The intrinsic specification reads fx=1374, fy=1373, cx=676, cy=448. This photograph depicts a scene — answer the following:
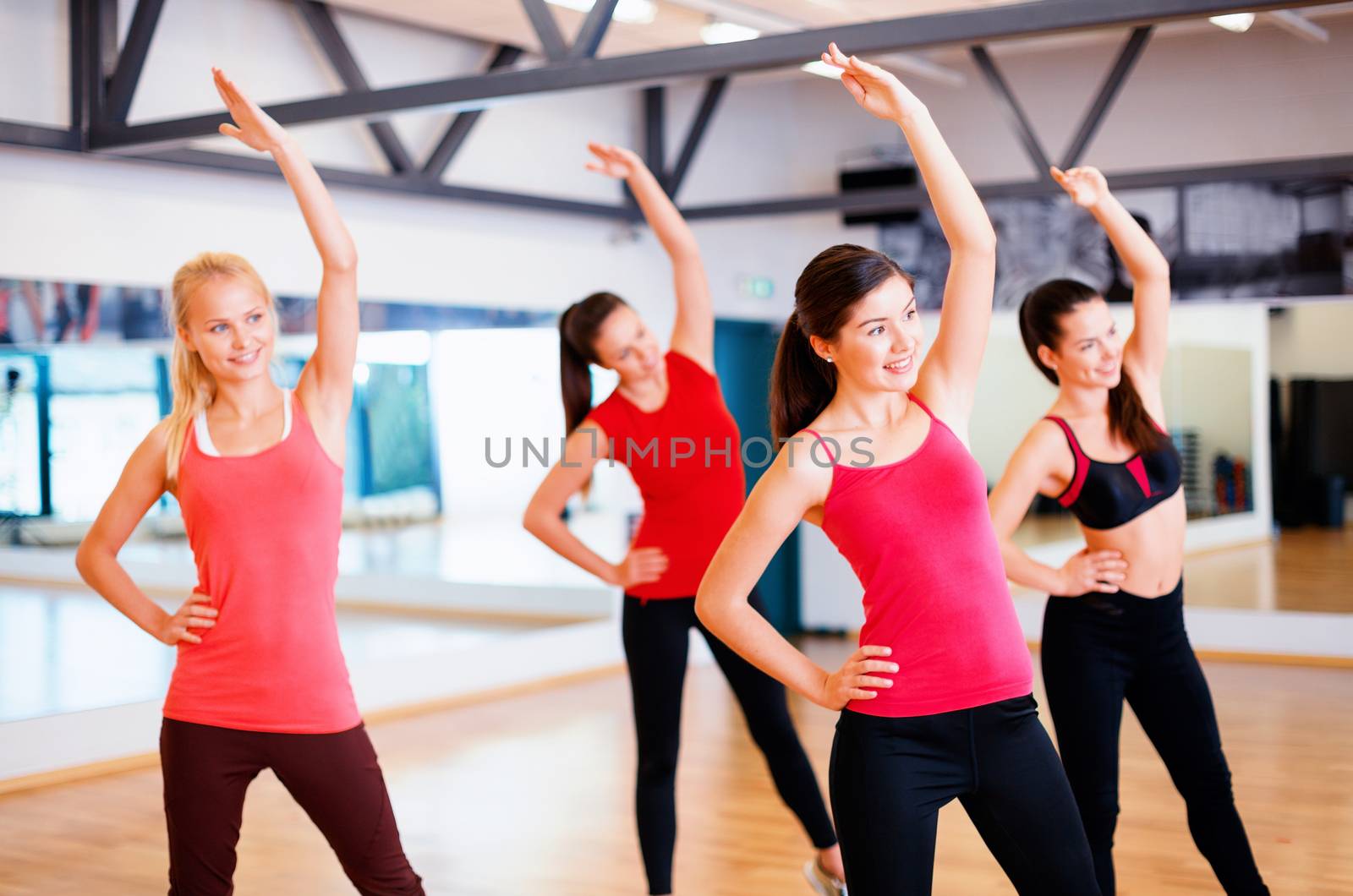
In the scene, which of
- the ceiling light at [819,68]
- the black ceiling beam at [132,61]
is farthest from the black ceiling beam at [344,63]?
the ceiling light at [819,68]

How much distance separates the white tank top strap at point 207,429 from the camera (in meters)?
2.47

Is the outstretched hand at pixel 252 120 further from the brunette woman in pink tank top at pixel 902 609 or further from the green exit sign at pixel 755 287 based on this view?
the green exit sign at pixel 755 287

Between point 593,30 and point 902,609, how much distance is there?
3.01m

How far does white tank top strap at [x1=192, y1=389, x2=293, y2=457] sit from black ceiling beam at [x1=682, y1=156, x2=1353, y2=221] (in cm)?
528

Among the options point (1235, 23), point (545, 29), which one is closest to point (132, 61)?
point (545, 29)

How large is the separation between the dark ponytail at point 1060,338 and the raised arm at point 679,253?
812 millimetres

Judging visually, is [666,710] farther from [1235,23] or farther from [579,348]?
[1235,23]

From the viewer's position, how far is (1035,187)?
7109 mm

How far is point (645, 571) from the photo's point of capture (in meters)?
3.29

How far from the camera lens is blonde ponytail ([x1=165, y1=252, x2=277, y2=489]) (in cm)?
252

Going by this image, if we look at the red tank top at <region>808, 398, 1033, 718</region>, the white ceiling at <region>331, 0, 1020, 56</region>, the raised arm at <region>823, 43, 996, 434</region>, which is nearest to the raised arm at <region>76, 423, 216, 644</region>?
the red tank top at <region>808, 398, 1033, 718</region>

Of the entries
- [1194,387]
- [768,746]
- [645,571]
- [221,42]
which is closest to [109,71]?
[221,42]

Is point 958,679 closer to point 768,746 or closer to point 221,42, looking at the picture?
point 768,746

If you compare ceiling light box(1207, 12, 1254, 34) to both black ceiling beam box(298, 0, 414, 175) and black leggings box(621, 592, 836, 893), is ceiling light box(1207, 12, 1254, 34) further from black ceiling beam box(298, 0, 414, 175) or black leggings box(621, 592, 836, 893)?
black leggings box(621, 592, 836, 893)
